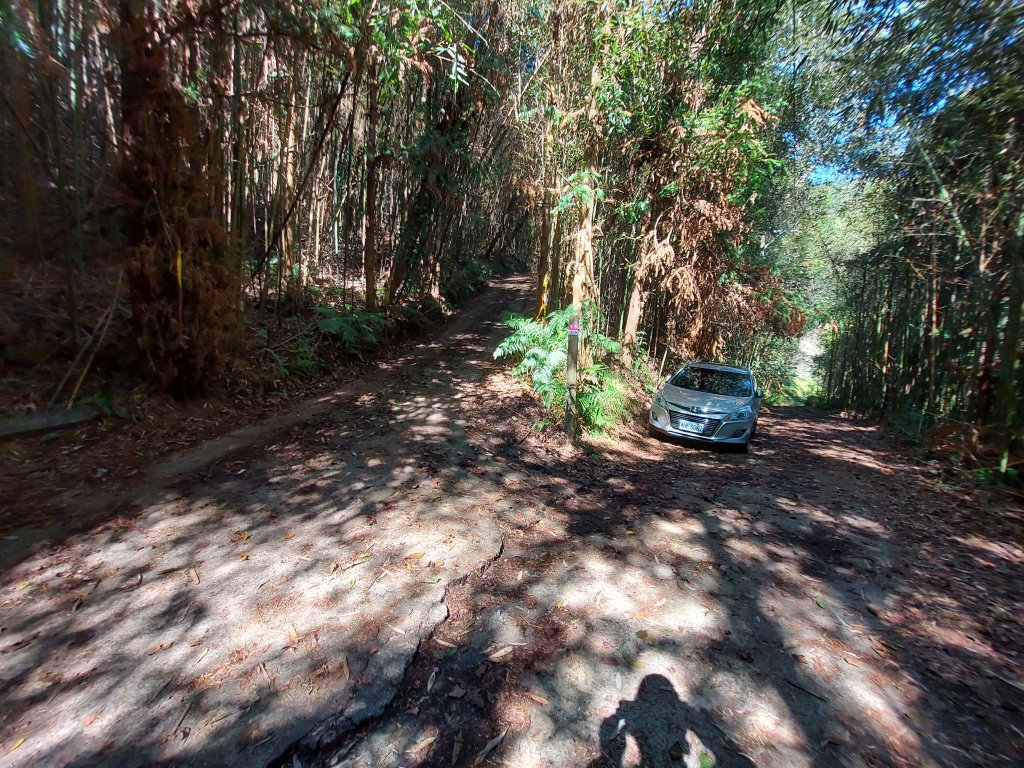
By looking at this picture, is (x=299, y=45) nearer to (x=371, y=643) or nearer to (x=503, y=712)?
(x=371, y=643)

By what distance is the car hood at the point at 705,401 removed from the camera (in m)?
8.45

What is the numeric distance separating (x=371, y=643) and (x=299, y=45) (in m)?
7.76

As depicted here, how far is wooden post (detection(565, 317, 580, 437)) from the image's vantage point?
6.36 metres

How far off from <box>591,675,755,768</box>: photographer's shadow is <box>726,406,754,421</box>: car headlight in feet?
21.2

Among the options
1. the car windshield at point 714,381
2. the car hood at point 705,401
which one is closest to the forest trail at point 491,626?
the car hood at point 705,401

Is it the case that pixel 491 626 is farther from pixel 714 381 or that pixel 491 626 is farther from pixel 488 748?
pixel 714 381

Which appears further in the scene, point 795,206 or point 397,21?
point 795,206

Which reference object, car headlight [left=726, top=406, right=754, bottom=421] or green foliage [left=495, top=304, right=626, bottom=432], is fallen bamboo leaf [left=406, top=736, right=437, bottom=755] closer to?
green foliage [left=495, top=304, right=626, bottom=432]

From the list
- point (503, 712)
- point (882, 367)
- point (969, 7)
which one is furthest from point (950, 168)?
point (503, 712)

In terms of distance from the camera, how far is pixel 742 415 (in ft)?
27.6

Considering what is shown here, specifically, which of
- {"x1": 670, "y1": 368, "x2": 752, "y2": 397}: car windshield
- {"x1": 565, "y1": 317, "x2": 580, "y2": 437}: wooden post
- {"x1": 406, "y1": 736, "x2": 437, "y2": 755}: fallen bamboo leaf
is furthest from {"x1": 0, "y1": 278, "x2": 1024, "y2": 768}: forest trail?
{"x1": 670, "y1": 368, "x2": 752, "y2": 397}: car windshield

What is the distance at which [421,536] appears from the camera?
3.89 metres

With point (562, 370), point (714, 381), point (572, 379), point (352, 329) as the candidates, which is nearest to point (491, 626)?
point (572, 379)

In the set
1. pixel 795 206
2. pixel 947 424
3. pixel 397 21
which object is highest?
pixel 795 206
